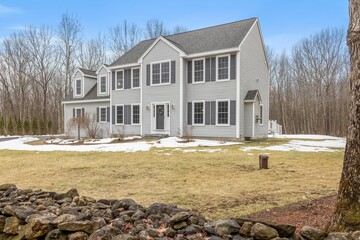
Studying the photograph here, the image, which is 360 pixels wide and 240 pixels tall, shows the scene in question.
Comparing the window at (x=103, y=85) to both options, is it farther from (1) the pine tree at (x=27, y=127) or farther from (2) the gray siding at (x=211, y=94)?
(1) the pine tree at (x=27, y=127)

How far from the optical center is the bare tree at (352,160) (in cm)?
270

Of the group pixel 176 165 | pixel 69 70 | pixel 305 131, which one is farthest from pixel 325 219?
pixel 69 70

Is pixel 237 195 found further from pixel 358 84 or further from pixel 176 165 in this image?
pixel 176 165

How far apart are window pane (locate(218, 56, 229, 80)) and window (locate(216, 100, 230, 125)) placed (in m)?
1.47

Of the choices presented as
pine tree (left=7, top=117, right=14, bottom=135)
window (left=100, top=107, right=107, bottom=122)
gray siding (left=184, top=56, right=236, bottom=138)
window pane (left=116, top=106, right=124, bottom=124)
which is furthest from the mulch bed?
pine tree (left=7, top=117, right=14, bottom=135)

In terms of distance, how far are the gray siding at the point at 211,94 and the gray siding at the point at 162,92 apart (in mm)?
625

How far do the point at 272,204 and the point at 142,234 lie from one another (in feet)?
8.09

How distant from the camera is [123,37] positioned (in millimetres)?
36469

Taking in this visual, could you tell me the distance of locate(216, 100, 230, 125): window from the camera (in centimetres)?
1582

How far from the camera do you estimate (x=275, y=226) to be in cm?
249

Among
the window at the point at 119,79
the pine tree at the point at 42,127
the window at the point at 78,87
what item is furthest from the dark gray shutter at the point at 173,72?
the pine tree at the point at 42,127

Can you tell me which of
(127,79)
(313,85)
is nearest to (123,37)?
(127,79)

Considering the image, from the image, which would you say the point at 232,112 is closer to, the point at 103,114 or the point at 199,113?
the point at 199,113

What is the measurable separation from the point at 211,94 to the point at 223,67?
171 cm
